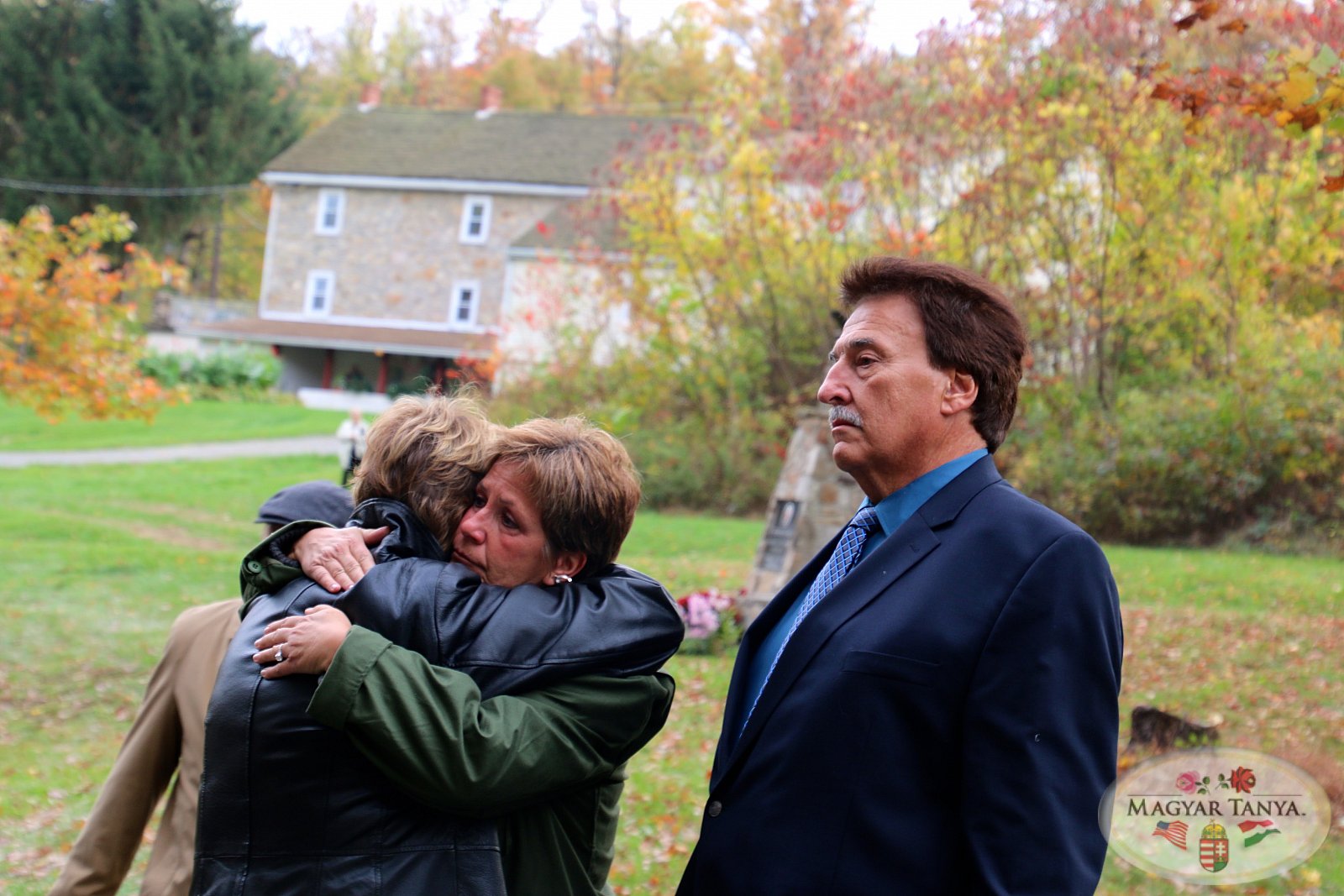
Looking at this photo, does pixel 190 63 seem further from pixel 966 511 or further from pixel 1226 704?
pixel 966 511

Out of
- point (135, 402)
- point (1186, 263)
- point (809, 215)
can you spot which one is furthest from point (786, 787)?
point (809, 215)

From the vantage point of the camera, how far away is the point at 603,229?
31.8m

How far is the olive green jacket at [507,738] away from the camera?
82.8 inches

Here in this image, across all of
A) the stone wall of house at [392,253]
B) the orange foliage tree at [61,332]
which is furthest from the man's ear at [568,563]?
the stone wall of house at [392,253]

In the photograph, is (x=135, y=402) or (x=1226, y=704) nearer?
(x=1226, y=704)

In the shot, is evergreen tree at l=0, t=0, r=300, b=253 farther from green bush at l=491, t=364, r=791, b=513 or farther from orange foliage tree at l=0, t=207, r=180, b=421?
orange foliage tree at l=0, t=207, r=180, b=421

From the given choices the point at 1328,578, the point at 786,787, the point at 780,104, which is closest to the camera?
the point at 786,787

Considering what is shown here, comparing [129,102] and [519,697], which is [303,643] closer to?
[519,697]

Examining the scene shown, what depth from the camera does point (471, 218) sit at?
1692 inches

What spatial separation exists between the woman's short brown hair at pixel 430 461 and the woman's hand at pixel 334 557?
17 centimetres

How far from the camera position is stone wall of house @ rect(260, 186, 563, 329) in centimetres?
4278

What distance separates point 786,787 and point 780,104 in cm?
1794

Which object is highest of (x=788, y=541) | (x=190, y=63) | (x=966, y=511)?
(x=190, y=63)
